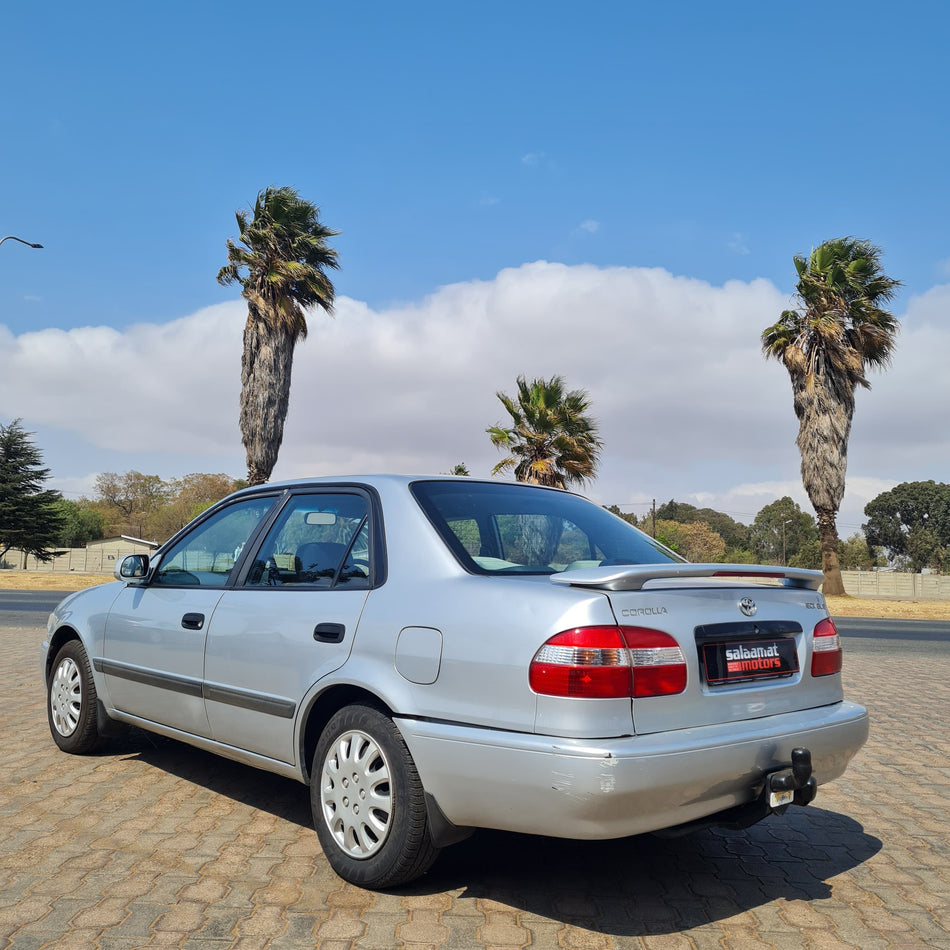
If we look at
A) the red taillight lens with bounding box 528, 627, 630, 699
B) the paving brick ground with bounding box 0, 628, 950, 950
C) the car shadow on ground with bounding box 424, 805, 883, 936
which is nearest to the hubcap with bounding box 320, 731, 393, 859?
the paving brick ground with bounding box 0, 628, 950, 950

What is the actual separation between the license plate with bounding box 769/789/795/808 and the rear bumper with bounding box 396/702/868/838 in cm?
5

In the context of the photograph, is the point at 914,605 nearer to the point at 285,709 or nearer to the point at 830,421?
the point at 830,421

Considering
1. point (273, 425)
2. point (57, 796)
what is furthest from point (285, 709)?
point (273, 425)

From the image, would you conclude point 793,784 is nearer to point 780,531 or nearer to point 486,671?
point 486,671

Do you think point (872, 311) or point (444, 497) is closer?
point (444, 497)

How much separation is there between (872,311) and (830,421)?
12.1ft

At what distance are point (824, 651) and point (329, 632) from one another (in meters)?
2.03

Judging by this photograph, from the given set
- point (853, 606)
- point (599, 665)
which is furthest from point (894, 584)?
point (599, 665)

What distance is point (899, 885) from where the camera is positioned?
12.3 feet

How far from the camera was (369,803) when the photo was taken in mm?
3445

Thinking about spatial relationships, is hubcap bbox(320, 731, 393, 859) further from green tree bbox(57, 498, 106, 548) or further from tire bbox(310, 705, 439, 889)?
green tree bbox(57, 498, 106, 548)

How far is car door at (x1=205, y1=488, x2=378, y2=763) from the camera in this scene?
3.72 metres

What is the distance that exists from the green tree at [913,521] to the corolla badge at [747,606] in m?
105

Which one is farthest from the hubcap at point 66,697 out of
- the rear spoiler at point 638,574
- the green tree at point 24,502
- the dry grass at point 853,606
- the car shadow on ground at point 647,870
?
the green tree at point 24,502
